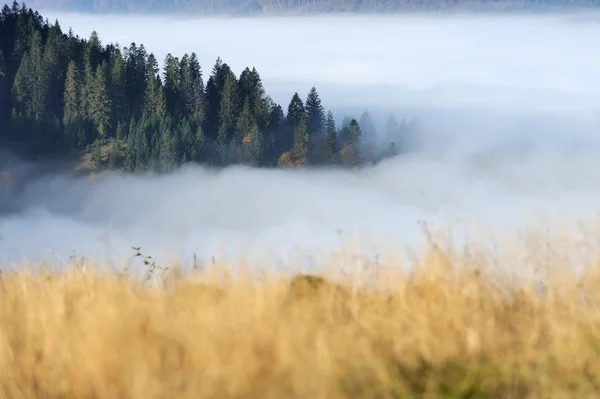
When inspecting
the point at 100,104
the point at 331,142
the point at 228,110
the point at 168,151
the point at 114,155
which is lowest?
the point at 114,155

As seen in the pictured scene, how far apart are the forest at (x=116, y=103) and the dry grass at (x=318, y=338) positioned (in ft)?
486

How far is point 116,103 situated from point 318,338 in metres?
158

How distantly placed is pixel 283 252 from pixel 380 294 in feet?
4.26

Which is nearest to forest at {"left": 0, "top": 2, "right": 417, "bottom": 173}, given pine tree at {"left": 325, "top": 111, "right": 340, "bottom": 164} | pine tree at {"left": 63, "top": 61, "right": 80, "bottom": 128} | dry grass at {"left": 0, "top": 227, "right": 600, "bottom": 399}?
pine tree at {"left": 63, "top": 61, "right": 80, "bottom": 128}

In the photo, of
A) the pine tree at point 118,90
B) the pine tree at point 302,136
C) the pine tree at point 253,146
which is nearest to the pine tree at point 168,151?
the pine tree at point 118,90

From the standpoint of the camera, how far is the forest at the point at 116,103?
157m

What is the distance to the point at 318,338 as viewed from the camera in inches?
235

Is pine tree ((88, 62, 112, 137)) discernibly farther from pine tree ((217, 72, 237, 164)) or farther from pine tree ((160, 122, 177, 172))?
pine tree ((217, 72, 237, 164))

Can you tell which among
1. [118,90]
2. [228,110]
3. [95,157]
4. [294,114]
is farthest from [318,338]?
[294,114]

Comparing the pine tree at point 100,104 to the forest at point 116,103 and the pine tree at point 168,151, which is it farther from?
the pine tree at point 168,151

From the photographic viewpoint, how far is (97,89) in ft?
495

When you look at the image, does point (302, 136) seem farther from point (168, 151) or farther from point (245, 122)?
point (168, 151)

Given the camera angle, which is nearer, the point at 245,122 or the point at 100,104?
the point at 100,104

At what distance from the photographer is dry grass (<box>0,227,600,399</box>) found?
5.64m
